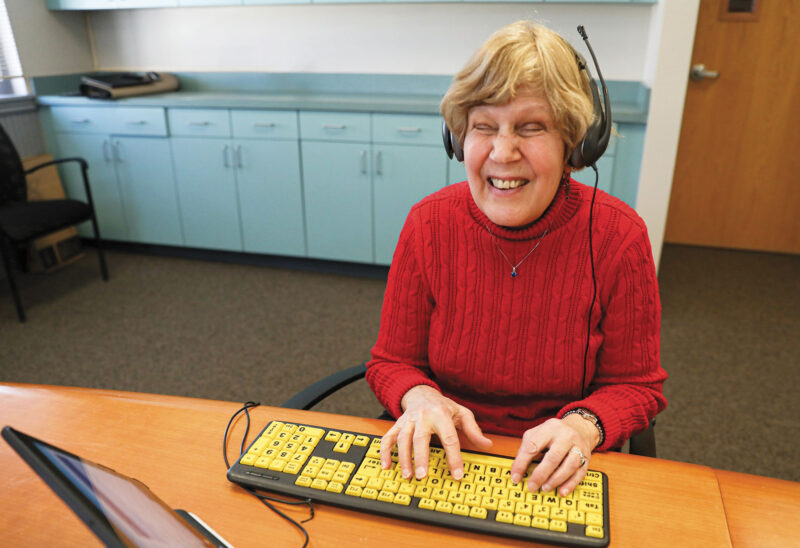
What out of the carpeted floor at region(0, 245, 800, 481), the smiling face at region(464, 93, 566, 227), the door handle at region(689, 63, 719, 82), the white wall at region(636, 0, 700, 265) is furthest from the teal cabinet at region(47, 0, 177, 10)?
the smiling face at region(464, 93, 566, 227)

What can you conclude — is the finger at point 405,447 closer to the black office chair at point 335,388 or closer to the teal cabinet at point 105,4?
the black office chair at point 335,388

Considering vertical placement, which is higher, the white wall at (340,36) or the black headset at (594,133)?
the white wall at (340,36)

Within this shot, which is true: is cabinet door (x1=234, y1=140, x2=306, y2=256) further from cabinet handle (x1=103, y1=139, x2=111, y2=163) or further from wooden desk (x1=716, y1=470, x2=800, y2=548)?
wooden desk (x1=716, y1=470, x2=800, y2=548)

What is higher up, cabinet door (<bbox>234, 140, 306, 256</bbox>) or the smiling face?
the smiling face

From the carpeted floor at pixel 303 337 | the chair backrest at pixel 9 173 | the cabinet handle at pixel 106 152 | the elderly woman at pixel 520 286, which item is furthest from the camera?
the cabinet handle at pixel 106 152

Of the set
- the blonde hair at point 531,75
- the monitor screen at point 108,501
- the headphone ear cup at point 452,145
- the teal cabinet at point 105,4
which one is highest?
the teal cabinet at point 105,4

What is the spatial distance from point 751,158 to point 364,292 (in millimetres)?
2394

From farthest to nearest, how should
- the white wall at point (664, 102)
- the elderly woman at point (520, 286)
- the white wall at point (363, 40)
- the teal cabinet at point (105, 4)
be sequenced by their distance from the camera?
the teal cabinet at point (105, 4) < the white wall at point (363, 40) < the white wall at point (664, 102) < the elderly woman at point (520, 286)

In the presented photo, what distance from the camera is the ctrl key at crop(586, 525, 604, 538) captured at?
62 cm

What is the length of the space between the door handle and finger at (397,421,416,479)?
3.30 metres

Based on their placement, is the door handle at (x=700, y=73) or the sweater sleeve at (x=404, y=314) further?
the door handle at (x=700, y=73)

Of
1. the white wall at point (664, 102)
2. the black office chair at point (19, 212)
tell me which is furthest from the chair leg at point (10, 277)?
the white wall at point (664, 102)

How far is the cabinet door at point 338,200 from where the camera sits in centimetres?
307

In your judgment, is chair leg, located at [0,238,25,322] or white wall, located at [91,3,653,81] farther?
white wall, located at [91,3,653,81]
